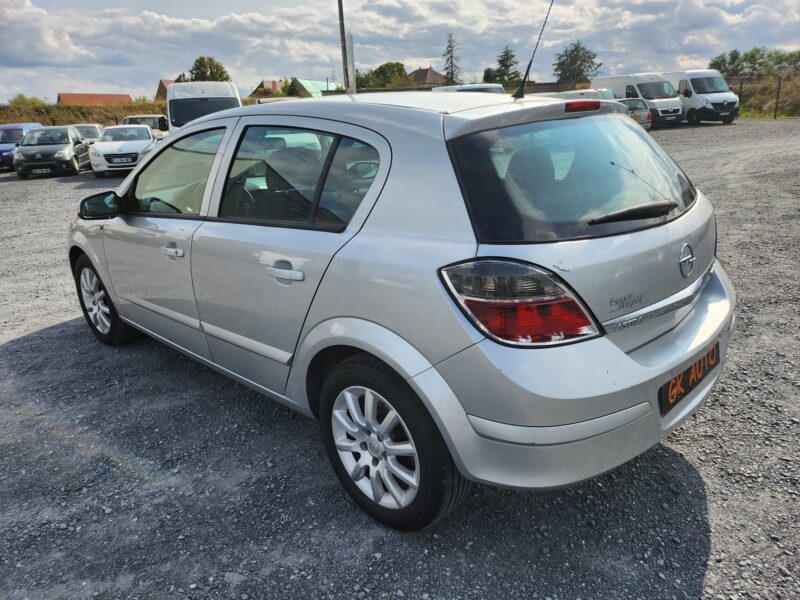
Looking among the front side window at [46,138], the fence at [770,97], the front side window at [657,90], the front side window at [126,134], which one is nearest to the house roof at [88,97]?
the front side window at [46,138]

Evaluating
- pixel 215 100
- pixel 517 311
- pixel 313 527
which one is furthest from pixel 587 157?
pixel 215 100

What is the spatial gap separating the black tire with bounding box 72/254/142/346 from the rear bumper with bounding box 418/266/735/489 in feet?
10.3

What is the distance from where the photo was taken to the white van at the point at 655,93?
2394 cm

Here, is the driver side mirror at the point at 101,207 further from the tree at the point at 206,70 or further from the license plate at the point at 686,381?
the tree at the point at 206,70

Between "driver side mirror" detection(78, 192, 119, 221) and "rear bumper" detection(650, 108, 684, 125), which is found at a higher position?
"driver side mirror" detection(78, 192, 119, 221)

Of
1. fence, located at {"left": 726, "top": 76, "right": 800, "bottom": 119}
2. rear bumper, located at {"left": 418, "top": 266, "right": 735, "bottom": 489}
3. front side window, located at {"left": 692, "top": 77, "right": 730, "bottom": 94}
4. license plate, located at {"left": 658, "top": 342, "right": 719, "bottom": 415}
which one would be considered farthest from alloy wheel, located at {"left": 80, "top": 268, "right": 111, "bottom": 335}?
fence, located at {"left": 726, "top": 76, "right": 800, "bottom": 119}

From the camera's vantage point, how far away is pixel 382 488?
8.13 ft

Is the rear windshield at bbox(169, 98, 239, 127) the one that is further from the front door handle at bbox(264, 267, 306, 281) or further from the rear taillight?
the rear taillight

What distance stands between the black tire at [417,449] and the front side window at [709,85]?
2647 cm

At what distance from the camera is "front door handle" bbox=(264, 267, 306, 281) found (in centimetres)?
253

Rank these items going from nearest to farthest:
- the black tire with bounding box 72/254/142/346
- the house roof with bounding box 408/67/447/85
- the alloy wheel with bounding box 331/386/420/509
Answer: the alloy wheel with bounding box 331/386/420/509 < the black tire with bounding box 72/254/142/346 < the house roof with bounding box 408/67/447/85

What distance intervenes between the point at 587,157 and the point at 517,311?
81 cm

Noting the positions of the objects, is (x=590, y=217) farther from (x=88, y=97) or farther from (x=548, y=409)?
(x=88, y=97)

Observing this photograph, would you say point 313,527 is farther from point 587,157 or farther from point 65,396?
point 65,396
